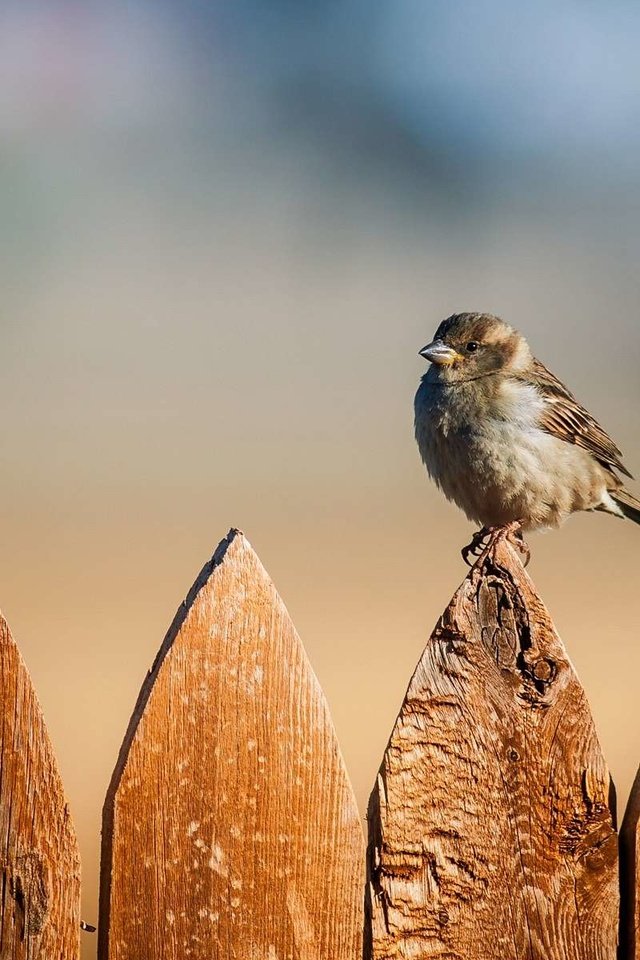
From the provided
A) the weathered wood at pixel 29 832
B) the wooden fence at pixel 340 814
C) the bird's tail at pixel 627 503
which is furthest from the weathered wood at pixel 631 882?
the bird's tail at pixel 627 503

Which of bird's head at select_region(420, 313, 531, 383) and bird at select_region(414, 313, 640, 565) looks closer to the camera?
bird at select_region(414, 313, 640, 565)

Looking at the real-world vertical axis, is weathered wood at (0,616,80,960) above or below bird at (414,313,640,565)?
below

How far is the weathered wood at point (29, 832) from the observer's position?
176 centimetres

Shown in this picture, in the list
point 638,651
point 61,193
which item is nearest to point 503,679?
point 638,651

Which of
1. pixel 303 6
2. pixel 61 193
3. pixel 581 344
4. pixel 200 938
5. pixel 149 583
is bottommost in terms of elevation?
pixel 200 938

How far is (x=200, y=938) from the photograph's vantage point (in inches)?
70.5

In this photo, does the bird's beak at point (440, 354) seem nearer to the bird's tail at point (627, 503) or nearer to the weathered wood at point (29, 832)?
the bird's tail at point (627, 503)

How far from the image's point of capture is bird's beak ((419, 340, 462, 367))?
414cm

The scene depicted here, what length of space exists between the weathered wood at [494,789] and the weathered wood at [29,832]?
43 cm

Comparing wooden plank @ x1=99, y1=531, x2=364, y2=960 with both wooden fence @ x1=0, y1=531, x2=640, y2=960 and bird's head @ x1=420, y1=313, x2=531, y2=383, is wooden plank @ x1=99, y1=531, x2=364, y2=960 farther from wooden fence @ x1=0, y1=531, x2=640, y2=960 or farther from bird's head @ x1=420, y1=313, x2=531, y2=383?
bird's head @ x1=420, y1=313, x2=531, y2=383

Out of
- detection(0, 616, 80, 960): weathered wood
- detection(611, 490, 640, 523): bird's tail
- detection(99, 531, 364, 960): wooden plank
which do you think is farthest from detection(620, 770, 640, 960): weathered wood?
detection(611, 490, 640, 523): bird's tail

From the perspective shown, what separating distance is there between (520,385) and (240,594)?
2.54 m

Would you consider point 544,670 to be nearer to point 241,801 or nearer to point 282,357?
point 241,801

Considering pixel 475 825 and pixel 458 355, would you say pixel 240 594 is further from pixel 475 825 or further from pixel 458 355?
pixel 458 355
